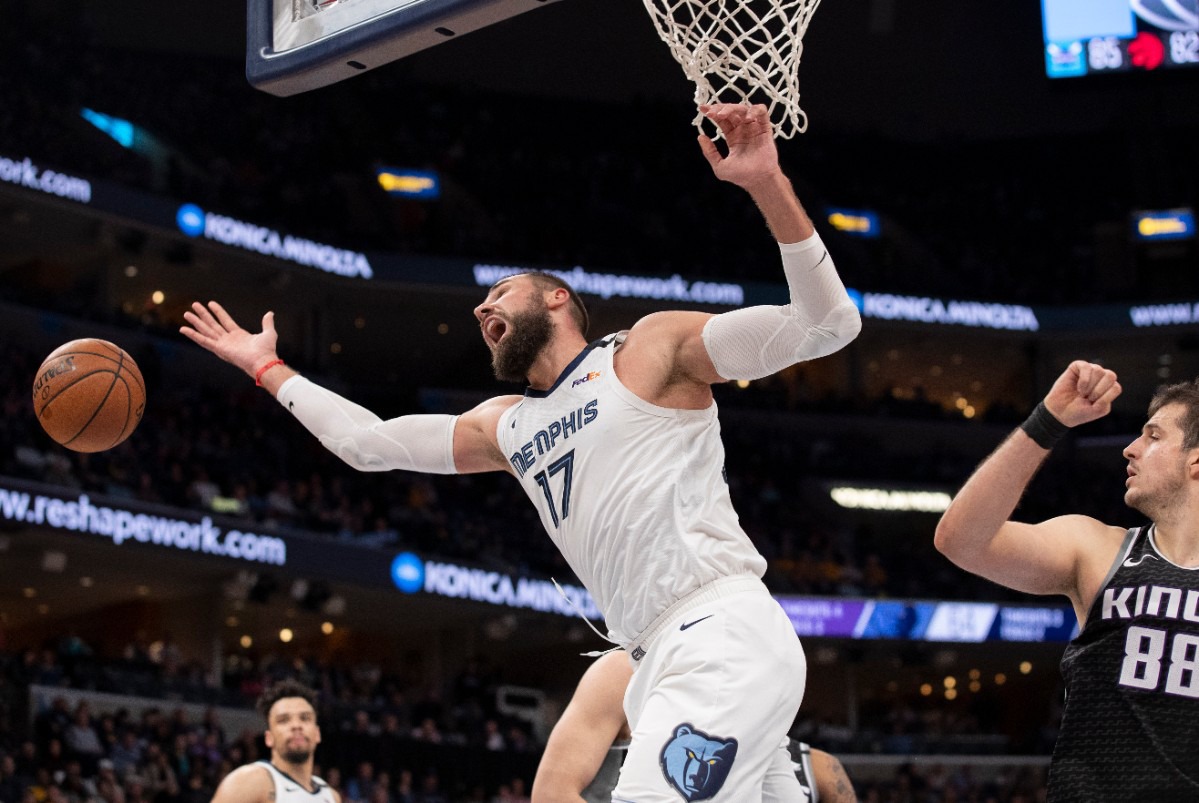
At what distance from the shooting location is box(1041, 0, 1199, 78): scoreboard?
2795 cm

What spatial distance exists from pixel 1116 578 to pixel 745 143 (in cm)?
147

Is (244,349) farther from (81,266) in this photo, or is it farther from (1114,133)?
(1114,133)

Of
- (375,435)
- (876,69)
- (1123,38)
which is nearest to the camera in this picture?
(375,435)

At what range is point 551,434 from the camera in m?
4.42

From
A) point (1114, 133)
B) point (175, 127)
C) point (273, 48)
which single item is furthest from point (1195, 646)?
point (1114, 133)

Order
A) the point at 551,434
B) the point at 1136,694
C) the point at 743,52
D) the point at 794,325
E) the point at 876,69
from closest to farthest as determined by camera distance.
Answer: the point at 1136,694 < the point at 794,325 < the point at 551,434 < the point at 743,52 < the point at 876,69

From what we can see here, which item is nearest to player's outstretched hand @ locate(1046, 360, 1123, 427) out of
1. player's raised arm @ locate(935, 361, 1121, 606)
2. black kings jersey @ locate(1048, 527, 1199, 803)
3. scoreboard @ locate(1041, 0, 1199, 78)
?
player's raised arm @ locate(935, 361, 1121, 606)

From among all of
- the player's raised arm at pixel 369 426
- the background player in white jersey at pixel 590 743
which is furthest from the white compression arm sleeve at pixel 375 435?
the background player in white jersey at pixel 590 743

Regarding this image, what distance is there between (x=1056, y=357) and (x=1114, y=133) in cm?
653

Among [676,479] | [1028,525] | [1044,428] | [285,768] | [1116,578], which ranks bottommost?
[285,768]

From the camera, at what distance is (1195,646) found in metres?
3.64

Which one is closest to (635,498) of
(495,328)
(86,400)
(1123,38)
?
(495,328)

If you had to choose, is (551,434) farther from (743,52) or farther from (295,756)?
(295,756)

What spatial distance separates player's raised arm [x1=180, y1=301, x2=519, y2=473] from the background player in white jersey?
2.59 ft
